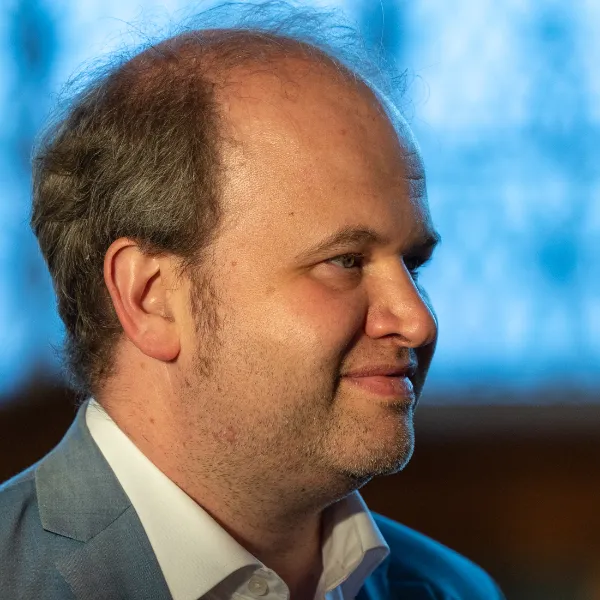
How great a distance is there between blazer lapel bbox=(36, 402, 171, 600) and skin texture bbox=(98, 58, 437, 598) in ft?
0.31

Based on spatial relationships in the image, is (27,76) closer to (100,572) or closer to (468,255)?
(468,255)

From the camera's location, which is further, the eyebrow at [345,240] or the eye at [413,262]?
the eye at [413,262]

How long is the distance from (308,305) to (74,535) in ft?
1.63

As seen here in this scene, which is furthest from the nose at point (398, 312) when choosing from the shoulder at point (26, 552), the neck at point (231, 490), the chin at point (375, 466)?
the shoulder at point (26, 552)

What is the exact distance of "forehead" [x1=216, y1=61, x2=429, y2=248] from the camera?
63.7 inches

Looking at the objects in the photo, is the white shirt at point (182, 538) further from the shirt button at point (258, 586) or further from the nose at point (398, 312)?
the nose at point (398, 312)

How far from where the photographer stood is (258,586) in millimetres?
1654

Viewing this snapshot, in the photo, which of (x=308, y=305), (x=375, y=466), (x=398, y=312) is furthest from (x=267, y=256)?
(x=375, y=466)

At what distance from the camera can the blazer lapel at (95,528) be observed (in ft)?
5.07

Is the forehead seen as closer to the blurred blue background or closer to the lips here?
the lips

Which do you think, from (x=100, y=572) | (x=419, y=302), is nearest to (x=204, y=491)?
(x=100, y=572)

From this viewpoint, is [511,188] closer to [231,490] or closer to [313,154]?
[313,154]

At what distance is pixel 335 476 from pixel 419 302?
11.9 inches

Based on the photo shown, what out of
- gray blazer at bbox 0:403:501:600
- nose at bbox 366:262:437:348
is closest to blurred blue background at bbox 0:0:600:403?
nose at bbox 366:262:437:348
